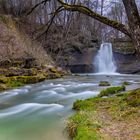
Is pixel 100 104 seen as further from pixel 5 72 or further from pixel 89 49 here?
pixel 89 49

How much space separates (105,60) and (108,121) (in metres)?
30.6

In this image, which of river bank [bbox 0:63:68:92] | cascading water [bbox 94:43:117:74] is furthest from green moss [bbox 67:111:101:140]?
cascading water [bbox 94:43:117:74]

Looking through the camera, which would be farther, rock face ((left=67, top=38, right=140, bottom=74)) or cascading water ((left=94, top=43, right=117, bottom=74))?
cascading water ((left=94, top=43, right=117, bottom=74))

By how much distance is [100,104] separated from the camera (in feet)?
27.9

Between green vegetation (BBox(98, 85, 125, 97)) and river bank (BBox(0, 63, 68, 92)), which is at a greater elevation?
river bank (BBox(0, 63, 68, 92))

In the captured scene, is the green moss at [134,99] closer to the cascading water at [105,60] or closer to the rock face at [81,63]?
the rock face at [81,63]

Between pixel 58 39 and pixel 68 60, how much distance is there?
9.31ft

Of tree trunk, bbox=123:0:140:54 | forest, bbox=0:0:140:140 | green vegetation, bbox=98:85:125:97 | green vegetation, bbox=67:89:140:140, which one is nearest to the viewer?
green vegetation, bbox=67:89:140:140

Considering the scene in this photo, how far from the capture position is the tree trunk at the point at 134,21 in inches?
301

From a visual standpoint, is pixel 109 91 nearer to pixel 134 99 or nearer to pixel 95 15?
pixel 134 99

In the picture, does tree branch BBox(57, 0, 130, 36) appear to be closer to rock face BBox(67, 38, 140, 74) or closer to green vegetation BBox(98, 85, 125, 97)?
green vegetation BBox(98, 85, 125, 97)

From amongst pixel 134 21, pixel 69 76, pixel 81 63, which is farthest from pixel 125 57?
pixel 134 21

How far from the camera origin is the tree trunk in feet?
25.1

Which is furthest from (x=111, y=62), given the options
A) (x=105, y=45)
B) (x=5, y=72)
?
(x=5, y=72)
